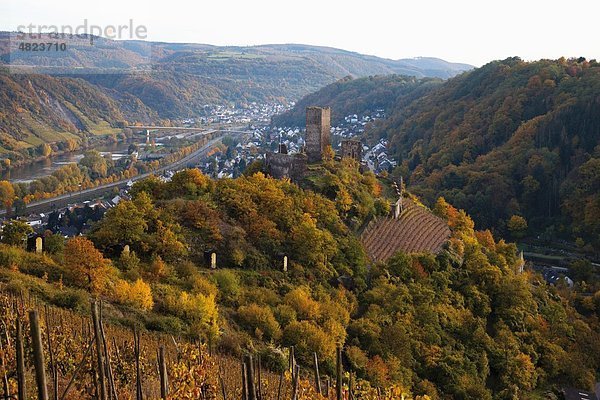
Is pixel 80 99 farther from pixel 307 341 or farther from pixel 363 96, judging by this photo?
pixel 307 341

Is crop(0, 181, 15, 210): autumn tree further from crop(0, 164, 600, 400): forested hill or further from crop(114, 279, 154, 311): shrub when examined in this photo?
crop(114, 279, 154, 311): shrub

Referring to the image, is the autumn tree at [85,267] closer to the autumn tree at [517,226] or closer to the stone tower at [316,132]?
the stone tower at [316,132]

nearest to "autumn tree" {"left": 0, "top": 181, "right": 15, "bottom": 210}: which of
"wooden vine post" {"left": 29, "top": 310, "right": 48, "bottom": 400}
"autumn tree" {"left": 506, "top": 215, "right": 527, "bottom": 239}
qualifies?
"autumn tree" {"left": 506, "top": 215, "right": 527, "bottom": 239}

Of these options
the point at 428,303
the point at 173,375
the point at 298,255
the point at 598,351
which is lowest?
the point at 598,351

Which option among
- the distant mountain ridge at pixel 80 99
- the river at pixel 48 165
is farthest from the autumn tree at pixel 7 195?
the distant mountain ridge at pixel 80 99

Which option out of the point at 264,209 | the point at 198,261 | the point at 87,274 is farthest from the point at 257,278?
the point at 87,274

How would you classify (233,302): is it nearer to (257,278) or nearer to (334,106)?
(257,278)
